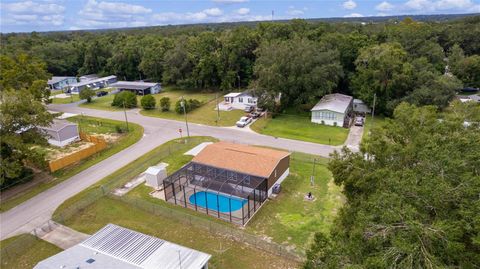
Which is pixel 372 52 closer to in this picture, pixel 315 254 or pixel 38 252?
pixel 315 254

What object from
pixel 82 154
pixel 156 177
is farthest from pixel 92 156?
pixel 156 177

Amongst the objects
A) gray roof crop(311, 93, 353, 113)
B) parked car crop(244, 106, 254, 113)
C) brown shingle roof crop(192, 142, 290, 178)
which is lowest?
parked car crop(244, 106, 254, 113)

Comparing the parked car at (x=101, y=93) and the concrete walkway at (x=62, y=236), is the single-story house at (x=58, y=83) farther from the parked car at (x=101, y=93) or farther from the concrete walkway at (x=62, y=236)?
the concrete walkway at (x=62, y=236)

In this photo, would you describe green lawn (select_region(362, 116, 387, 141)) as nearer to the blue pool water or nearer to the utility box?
the blue pool water

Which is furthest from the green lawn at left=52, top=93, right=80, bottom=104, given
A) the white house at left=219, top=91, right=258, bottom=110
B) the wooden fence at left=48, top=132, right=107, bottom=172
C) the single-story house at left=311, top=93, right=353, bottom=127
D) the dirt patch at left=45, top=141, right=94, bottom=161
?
the single-story house at left=311, top=93, right=353, bottom=127

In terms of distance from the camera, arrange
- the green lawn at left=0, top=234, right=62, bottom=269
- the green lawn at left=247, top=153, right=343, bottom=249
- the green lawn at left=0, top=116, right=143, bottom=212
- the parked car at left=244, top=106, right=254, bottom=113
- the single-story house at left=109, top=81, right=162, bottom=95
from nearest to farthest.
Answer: the green lawn at left=0, top=234, right=62, bottom=269 → the green lawn at left=247, top=153, right=343, bottom=249 → the green lawn at left=0, top=116, right=143, bottom=212 → the parked car at left=244, top=106, right=254, bottom=113 → the single-story house at left=109, top=81, right=162, bottom=95

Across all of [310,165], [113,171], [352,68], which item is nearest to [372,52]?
[352,68]
